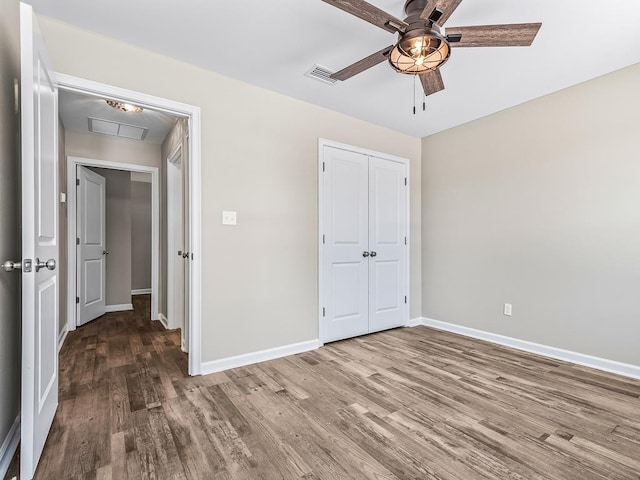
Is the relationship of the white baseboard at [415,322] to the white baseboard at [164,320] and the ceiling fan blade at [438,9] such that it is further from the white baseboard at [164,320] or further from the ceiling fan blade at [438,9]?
the ceiling fan blade at [438,9]

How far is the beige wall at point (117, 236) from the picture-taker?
16.4ft

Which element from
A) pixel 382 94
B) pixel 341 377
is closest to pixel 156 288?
pixel 341 377

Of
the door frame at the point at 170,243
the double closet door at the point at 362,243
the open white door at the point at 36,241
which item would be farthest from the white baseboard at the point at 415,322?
the open white door at the point at 36,241

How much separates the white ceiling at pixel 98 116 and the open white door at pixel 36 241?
1.49 meters

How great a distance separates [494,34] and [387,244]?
2492 mm

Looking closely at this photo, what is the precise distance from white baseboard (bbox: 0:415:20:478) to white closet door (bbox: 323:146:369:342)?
2335 millimetres

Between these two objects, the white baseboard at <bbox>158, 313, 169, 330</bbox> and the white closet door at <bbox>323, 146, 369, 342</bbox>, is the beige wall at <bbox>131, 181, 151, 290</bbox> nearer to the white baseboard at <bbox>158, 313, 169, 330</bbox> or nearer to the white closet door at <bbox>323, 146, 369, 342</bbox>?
the white baseboard at <bbox>158, 313, 169, 330</bbox>

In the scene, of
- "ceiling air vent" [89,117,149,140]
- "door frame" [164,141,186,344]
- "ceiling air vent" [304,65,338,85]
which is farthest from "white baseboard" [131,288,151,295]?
"ceiling air vent" [304,65,338,85]

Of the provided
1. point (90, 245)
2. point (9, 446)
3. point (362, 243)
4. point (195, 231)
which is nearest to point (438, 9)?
point (195, 231)

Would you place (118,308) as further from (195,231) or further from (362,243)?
(362,243)

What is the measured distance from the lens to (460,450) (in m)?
1.64

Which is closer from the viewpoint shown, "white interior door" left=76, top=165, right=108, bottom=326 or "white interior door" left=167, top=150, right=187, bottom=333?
"white interior door" left=167, top=150, right=187, bottom=333

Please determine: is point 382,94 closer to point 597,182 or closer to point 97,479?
point 597,182

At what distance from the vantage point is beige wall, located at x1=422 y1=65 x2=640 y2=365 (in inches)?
102
